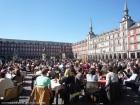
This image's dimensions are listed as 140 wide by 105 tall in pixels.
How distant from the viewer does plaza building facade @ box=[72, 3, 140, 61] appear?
71750 millimetres

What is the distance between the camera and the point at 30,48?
134 metres

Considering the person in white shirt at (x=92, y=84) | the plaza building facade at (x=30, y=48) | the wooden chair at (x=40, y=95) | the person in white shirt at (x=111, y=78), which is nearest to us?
the wooden chair at (x=40, y=95)

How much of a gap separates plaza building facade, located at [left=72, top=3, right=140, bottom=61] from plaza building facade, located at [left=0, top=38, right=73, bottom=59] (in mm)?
24900

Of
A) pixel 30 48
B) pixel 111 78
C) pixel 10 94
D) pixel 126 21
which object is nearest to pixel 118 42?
pixel 126 21

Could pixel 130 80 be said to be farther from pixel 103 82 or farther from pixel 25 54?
pixel 25 54

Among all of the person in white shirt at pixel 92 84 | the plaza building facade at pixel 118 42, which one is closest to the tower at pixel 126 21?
the plaza building facade at pixel 118 42

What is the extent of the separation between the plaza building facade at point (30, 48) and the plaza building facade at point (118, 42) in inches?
980

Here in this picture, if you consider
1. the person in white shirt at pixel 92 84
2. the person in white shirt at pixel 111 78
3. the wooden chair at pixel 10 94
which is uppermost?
the person in white shirt at pixel 111 78

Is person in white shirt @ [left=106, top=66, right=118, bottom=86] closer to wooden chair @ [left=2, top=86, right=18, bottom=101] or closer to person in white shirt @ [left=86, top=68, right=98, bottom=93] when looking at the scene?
person in white shirt @ [left=86, top=68, right=98, bottom=93]

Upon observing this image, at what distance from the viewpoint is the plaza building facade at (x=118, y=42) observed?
7175 centimetres

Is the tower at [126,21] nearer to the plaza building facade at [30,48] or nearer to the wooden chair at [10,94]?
the plaza building facade at [30,48]

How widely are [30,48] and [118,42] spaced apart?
208 feet

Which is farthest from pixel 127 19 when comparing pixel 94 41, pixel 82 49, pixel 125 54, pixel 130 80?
pixel 130 80

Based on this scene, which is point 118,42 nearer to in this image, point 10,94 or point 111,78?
point 111,78
